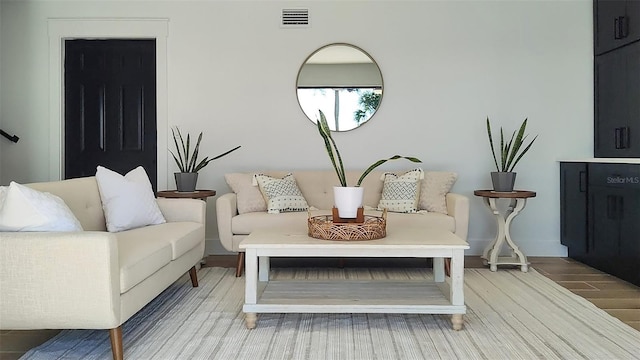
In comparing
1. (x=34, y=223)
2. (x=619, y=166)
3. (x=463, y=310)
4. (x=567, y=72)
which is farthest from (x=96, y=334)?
(x=567, y=72)

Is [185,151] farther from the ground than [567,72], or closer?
closer

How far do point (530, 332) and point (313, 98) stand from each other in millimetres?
2856

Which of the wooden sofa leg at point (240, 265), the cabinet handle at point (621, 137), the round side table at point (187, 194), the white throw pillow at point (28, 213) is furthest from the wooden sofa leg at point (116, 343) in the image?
the cabinet handle at point (621, 137)

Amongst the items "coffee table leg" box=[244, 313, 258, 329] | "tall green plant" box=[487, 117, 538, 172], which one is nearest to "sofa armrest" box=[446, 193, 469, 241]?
"tall green plant" box=[487, 117, 538, 172]

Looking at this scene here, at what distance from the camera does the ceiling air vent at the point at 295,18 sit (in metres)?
4.74

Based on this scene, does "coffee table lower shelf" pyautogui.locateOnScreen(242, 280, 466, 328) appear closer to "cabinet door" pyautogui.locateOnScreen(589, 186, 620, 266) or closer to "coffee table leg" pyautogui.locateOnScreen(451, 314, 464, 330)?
"coffee table leg" pyautogui.locateOnScreen(451, 314, 464, 330)

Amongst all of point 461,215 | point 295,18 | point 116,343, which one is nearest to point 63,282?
point 116,343

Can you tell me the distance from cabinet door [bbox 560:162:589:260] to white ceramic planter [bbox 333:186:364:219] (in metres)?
2.36

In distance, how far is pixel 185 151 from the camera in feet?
15.4

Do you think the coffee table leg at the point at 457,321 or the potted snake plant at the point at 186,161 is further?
the potted snake plant at the point at 186,161

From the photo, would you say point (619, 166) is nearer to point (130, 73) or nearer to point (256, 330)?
point (256, 330)

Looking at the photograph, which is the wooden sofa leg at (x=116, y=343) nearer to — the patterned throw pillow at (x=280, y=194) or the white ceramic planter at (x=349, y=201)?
the white ceramic planter at (x=349, y=201)

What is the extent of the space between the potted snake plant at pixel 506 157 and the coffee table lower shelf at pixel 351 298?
4.99ft

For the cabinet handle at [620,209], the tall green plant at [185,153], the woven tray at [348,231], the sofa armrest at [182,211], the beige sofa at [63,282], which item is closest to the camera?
the beige sofa at [63,282]
